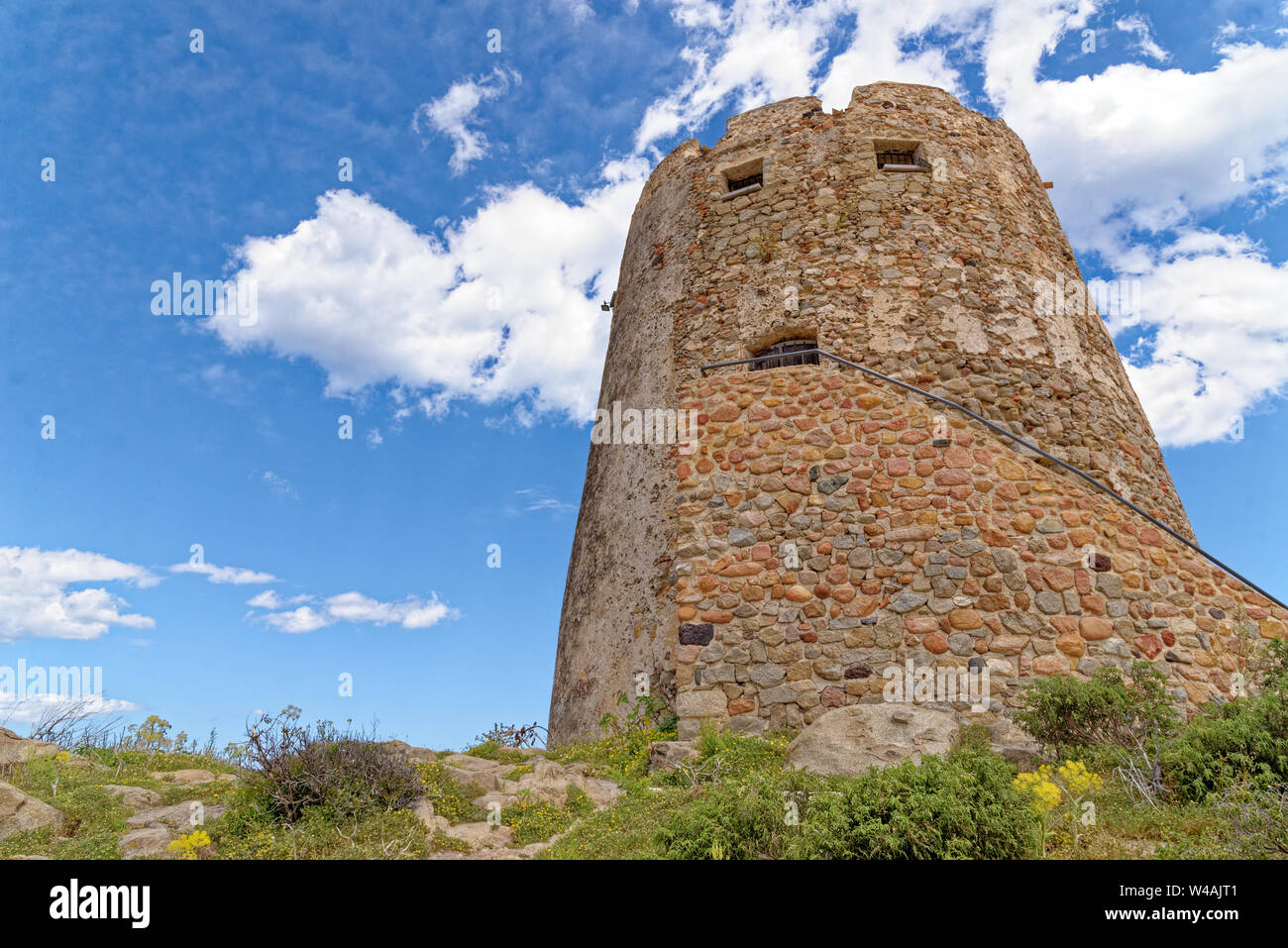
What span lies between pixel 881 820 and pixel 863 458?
5112mm

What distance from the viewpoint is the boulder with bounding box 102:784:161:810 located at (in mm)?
6160

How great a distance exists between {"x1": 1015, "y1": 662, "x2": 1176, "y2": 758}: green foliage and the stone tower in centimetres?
101

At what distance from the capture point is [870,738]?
240 inches

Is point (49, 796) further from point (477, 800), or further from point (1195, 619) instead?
point (1195, 619)

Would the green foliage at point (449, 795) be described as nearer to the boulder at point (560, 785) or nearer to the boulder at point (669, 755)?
the boulder at point (560, 785)

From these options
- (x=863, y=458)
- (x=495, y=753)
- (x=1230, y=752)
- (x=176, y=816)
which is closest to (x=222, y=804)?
(x=176, y=816)

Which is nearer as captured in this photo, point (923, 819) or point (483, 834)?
point (923, 819)

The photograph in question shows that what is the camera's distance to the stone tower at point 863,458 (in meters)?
7.60

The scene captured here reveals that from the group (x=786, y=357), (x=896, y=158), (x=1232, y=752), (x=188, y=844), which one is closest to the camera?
(x=188, y=844)

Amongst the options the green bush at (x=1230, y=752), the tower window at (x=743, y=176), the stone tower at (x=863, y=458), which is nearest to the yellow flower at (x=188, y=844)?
the stone tower at (x=863, y=458)

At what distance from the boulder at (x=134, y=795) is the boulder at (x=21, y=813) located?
59 cm

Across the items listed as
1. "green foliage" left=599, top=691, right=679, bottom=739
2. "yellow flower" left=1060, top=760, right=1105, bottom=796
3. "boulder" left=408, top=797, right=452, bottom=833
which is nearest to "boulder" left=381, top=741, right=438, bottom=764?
"boulder" left=408, top=797, right=452, bottom=833

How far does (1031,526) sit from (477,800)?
6033 millimetres

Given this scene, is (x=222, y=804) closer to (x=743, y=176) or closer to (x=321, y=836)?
(x=321, y=836)
